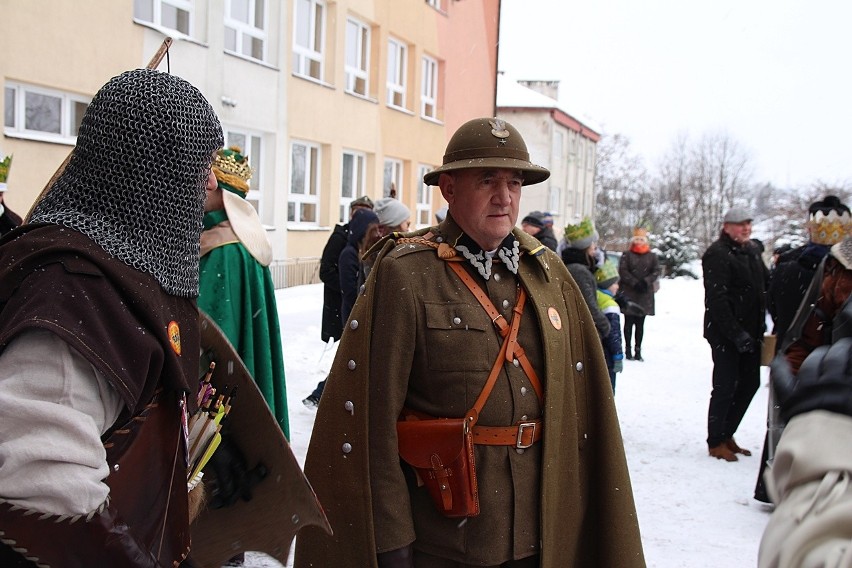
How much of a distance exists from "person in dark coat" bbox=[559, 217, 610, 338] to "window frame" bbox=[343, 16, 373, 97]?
1441cm

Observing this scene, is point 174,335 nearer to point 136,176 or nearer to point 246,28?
point 136,176

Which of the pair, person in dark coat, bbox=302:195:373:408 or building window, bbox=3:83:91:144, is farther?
building window, bbox=3:83:91:144

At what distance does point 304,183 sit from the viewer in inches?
769

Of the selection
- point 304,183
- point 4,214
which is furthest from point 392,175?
point 4,214

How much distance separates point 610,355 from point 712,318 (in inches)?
37.7

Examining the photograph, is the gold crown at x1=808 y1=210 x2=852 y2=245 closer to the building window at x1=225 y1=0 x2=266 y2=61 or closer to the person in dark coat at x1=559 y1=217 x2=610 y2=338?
the person in dark coat at x1=559 y1=217 x2=610 y2=338

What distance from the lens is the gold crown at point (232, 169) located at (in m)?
4.41

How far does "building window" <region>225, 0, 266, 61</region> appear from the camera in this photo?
16.5 metres

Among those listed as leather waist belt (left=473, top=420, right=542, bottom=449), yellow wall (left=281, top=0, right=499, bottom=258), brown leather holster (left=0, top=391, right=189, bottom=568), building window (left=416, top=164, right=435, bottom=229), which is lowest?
leather waist belt (left=473, top=420, right=542, bottom=449)

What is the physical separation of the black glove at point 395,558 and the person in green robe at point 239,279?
1574mm

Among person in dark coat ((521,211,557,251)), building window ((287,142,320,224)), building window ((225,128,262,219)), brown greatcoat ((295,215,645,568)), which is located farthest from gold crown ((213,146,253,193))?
building window ((287,142,320,224))

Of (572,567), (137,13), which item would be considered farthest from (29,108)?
(572,567)

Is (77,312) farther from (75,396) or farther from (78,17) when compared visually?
(78,17)

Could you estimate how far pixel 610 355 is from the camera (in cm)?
704
